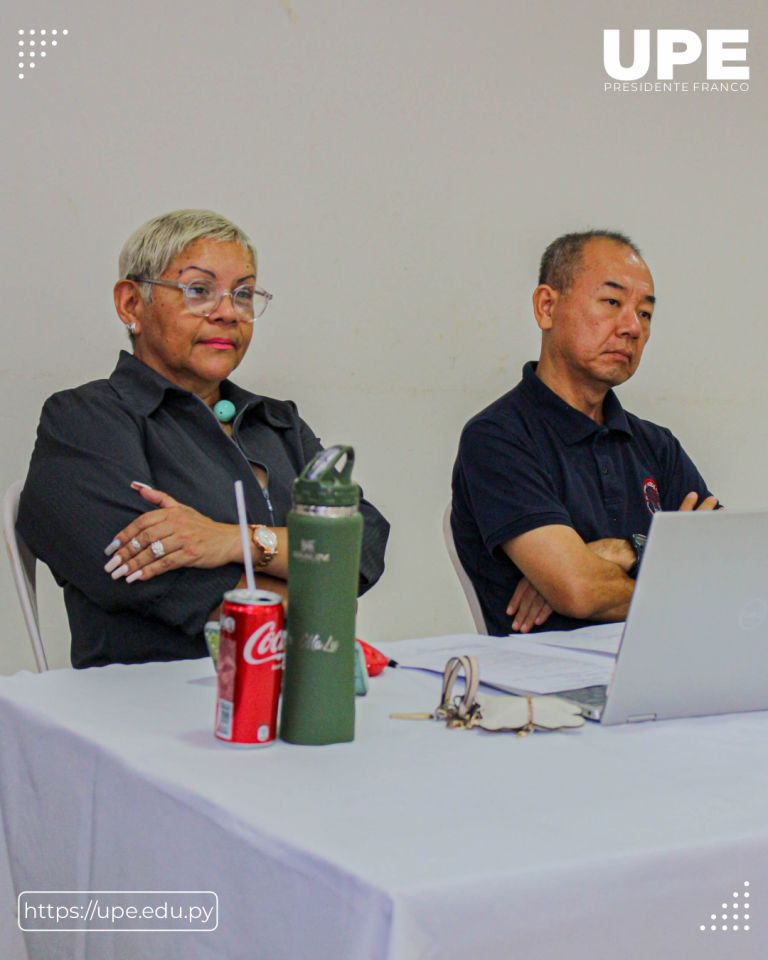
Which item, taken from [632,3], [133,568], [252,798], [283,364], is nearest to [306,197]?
[283,364]

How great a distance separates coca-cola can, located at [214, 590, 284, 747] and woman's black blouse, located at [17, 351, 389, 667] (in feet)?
2.30

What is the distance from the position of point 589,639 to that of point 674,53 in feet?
8.61

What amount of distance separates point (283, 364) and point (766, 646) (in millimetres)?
1945

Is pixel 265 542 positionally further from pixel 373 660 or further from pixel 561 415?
pixel 561 415

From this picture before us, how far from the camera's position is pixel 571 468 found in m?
1.97

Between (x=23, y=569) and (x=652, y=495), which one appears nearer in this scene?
(x=23, y=569)

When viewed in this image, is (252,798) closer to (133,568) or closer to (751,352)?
(133,568)

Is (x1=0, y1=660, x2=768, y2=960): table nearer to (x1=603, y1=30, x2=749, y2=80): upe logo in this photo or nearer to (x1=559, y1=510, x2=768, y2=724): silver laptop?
(x1=559, y1=510, x2=768, y2=724): silver laptop

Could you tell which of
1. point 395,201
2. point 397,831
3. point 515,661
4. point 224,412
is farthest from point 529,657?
point 395,201

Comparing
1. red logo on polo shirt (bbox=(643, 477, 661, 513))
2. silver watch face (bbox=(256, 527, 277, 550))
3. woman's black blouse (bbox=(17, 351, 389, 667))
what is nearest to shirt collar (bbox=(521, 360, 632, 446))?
red logo on polo shirt (bbox=(643, 477, 661, 513))

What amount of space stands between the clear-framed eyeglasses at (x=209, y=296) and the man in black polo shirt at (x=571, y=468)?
51cm

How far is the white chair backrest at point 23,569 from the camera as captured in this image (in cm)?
147

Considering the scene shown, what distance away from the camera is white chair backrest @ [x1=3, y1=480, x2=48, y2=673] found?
1.47m

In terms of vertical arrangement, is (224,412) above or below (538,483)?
above
